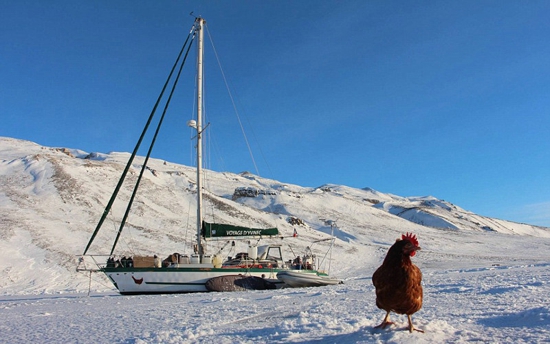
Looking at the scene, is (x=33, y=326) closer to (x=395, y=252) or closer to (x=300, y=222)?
(x=395, y=252)

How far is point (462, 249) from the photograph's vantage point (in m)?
58.3

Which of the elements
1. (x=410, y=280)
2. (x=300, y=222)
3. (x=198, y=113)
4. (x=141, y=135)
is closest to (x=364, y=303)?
(x=410, y=280)

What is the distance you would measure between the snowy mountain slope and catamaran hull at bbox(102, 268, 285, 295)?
17.0ft

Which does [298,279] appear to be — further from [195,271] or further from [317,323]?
[317,323]

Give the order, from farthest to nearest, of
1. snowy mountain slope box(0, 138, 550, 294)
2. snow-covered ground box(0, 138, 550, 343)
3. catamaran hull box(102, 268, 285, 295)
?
snowy mountain slope box(0, 138, 550, 294)
catamaran hull box(102, 268, 285, 295)
snow-covered ground box(0, 138, 550, 343)

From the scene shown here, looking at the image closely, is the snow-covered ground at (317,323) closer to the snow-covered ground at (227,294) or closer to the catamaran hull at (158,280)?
the snow-covered ground at (227,294)

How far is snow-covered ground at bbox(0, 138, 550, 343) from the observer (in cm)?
665

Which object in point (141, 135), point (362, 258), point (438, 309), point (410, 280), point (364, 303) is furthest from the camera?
point (362, 258)

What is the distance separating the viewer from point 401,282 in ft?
17.8

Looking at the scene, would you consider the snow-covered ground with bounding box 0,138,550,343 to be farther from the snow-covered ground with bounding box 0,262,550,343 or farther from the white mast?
the white mast

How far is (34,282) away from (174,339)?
23292 millimetres

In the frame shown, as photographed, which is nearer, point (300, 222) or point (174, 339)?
point (174, 339)

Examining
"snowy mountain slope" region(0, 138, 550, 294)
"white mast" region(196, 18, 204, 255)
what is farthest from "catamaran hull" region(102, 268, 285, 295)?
"snowy mountain slope" region(0, 138, 550, 294)

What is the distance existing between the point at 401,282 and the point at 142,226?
41.2 metres
